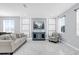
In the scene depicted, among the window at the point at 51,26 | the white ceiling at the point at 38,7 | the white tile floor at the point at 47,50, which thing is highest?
the white ceiling at the point at 38,7

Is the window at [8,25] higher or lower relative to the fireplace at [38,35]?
higher

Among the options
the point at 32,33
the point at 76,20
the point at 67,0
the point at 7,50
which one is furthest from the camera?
the point at 32,33

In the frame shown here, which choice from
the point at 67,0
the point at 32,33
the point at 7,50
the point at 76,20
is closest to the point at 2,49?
the point at 7,50

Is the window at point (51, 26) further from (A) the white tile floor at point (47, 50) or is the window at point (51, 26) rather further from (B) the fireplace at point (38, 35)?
(A) the white tile floor at point (47, 50)

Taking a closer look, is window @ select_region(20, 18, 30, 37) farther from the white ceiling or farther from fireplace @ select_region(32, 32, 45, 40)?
the white ceiling

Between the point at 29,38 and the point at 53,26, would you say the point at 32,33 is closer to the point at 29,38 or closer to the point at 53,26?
the point at 29,38

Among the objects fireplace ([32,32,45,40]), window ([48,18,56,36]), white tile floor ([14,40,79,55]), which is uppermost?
window ([48,18,56,36])

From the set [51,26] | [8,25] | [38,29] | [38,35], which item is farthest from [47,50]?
[8,25]

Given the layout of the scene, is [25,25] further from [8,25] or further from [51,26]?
[51,26]

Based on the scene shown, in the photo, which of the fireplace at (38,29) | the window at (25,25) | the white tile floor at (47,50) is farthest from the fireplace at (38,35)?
the white tile floor at (47,50)

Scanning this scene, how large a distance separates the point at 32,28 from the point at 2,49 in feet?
20.1

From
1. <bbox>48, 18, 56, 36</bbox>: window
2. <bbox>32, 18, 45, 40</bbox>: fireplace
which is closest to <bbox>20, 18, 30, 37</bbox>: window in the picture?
<bbox>32, 18, 45, 40</bbox>: fireplace

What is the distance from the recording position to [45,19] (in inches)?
403

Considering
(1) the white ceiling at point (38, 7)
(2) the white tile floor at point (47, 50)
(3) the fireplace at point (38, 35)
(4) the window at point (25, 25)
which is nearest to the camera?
(2) the white tile floor at point (47, 50)
